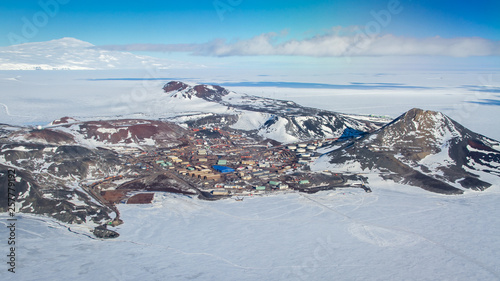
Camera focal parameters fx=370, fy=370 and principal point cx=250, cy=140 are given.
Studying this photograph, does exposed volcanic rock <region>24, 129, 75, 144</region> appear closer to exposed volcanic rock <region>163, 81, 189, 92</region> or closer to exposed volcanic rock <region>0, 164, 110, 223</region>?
exposed volcanic rock <region>0, 164, 110, 223</region>

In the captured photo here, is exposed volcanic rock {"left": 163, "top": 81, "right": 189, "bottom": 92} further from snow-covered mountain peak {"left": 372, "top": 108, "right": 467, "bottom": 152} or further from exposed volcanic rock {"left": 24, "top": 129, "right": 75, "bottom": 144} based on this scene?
snow-covered mountain peak {"left": 372, "top": 108, "right": 467, "bottom": 152}

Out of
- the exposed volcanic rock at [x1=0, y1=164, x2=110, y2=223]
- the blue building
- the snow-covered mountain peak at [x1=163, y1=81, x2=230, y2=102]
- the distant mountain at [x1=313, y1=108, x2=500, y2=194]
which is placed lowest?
the exposed volcanic rock at [x1=0, y1=164, x2=110, y2=223]

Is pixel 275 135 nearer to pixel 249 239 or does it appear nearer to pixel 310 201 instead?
pixel 310 201

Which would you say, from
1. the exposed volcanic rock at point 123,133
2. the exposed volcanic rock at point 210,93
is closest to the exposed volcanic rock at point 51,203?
the exposed volcanic rock at point 123,133

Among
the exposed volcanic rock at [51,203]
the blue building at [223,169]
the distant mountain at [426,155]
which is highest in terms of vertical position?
the distant mountain at [426,155]

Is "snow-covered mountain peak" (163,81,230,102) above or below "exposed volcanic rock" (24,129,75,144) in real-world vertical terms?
above

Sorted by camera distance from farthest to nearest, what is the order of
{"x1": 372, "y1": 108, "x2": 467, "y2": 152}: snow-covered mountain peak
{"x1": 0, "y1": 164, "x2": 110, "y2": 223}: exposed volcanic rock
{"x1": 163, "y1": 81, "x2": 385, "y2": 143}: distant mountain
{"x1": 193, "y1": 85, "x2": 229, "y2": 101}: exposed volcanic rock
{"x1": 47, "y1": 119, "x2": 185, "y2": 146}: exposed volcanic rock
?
{"x1": 193, "y1": 85, "x2": 229, "y2": 101}: exposed volcanic rock → {"x1": 163, "y1": 81, "x2": 385, "y2": 143}: distant mountain → {"x1": 47, "y1": 119, "x2": 185, "y2": 146}: exposed volcanic rock → {"x1": 372, "y1": 108, "x2": 467, "y2": 152}: snow-covered mountain peak → {"x1": 0, "y1": 164, "x2": 110, "y2": 223}: exposed volcanic rock

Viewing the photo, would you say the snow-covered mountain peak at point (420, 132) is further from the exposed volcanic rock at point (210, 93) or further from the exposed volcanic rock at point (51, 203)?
the exposed volcanic rock at point (210, 93)

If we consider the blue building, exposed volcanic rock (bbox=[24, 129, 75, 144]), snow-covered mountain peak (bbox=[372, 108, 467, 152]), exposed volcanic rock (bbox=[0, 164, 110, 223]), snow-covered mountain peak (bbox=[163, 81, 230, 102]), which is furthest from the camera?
snow-covered mountain peak (bbox=[163, 81, 230, 102])

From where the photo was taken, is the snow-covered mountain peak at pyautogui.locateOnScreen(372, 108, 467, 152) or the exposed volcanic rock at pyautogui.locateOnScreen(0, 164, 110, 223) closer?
the exposed volcanic rock at pyautogui.locateOnScreen(0, 164, 110, 223)

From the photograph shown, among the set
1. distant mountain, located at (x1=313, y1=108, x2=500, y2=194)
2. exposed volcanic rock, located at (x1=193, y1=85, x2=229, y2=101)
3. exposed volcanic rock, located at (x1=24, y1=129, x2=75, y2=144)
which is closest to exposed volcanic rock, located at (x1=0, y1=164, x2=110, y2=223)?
exposed volcanic rock, located at (x1=24, y1=129, x2=75, y2=144)
